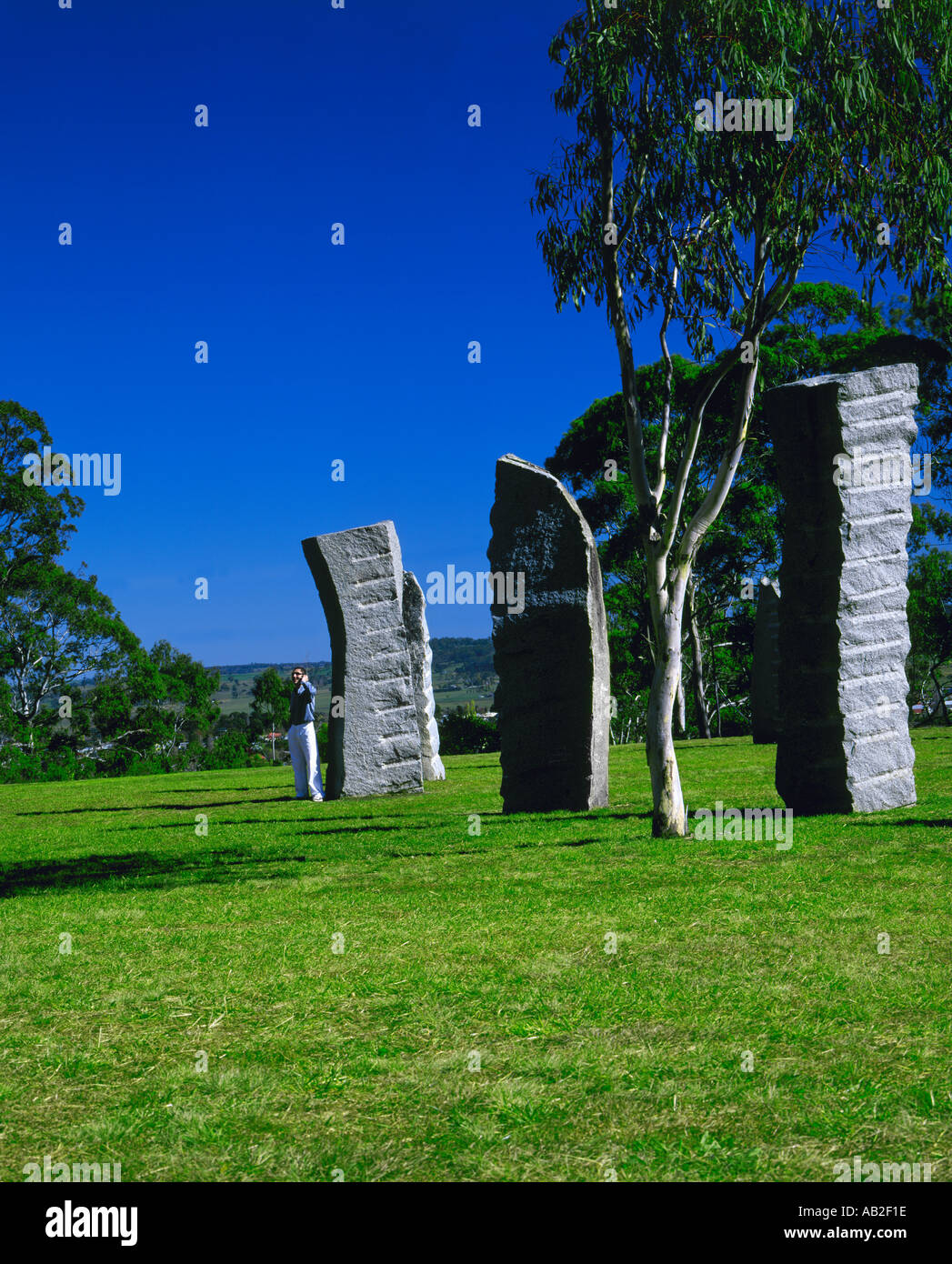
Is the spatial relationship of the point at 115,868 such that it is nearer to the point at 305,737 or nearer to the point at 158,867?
the point at 158,867

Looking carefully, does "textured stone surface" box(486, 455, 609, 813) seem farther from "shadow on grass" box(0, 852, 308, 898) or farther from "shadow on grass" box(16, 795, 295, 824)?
"shadow on grass" box(16, 795, 295, 824)

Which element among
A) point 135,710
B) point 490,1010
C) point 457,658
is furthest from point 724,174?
point 457,658

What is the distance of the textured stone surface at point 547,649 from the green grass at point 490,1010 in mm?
2196

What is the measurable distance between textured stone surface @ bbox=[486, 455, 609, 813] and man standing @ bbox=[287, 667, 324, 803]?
3.81 m

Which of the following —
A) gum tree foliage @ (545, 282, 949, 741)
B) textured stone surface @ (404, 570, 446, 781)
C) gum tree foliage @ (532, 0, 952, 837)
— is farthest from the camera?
gum tree foliage @ (545, 282, 949, 741)

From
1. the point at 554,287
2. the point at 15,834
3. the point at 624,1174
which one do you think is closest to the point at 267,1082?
the point at 624,1174

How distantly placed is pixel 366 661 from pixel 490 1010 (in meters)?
10.5

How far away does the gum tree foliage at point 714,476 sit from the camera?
26.6m

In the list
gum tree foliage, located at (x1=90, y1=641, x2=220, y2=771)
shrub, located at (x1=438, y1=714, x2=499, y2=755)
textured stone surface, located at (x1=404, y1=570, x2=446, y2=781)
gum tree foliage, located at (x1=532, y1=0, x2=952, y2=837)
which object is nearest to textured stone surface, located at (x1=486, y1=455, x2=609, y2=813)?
gum tree foliage, located at (x1=532, y1=0, x2=952, y2=837)

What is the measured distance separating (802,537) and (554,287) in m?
3.55

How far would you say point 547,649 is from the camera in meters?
12.5

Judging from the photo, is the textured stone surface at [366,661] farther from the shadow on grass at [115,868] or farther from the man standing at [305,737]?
the shadow on grass at [115,868]

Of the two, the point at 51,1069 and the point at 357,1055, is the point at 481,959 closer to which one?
the point at 357,1055

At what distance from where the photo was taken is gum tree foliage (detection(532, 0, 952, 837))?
9.23m
